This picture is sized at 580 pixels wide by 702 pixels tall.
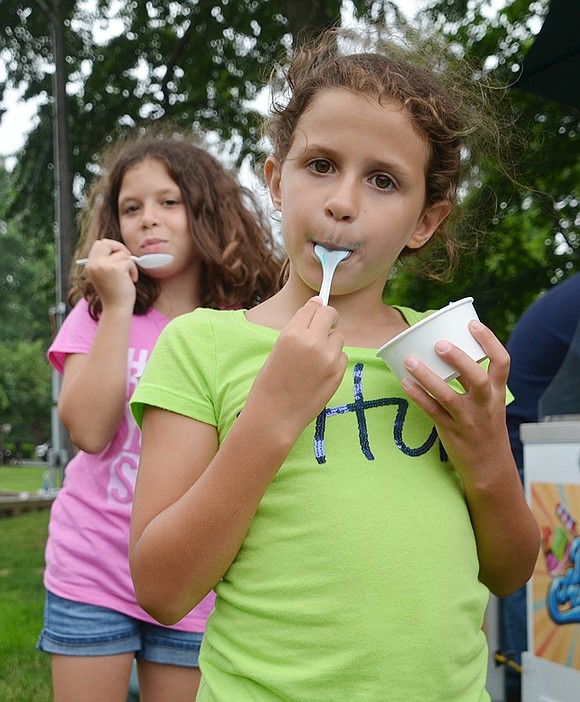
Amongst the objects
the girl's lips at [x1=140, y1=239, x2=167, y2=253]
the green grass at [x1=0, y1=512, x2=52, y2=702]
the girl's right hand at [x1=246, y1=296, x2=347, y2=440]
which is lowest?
the green grass at [x1=0, y1=512, x2=52, y2=702]

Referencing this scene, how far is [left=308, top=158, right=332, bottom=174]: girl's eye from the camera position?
49.0 inches

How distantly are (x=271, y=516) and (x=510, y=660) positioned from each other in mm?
1871

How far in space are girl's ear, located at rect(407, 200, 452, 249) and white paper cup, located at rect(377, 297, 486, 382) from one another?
30 centimetres

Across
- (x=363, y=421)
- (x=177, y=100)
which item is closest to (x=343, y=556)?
(x=363, y=421)

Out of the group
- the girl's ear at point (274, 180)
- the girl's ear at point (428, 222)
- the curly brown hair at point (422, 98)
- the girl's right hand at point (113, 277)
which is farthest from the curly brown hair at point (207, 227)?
the girl's ear at point (428, 222)

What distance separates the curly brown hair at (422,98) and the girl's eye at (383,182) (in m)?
0.11

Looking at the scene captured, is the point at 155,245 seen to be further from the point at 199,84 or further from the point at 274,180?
the point at 199,84

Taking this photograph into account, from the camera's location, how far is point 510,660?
270 centimetres

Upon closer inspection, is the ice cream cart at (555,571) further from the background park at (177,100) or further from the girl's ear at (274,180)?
the background park at (177,100)

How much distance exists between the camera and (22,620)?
5441 millimetres

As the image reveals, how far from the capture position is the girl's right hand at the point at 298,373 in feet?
3.50

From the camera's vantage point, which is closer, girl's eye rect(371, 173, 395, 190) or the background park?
girl's eye rect(371, 173, 395, 190)

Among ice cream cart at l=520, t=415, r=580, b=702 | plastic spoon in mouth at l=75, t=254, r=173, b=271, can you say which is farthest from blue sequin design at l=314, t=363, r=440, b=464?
ice cream cart at l=520, t=415, r=580, b=702

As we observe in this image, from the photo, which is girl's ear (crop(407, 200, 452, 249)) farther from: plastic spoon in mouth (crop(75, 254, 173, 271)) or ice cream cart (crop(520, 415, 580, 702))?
ice cream cart (crop(520, 415, 580, 702))
